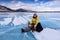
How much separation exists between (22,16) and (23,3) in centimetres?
14

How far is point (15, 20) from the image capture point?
1343 mm

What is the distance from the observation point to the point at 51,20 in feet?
4.37

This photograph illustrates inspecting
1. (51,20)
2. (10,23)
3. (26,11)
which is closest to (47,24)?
(51,20)

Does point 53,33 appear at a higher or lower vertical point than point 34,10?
lower

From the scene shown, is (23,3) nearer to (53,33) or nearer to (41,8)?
(41,8)

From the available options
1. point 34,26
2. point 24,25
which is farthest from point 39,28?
point 24,25

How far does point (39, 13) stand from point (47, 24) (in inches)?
5.6

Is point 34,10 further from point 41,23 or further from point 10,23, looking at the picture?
point 10,23

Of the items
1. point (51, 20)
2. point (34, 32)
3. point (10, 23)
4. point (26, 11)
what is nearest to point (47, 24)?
point (51, 20)

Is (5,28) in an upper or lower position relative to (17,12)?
lower

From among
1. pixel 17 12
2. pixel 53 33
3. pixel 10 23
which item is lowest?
pixel 53 33

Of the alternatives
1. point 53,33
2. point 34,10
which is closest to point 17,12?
point 34,10

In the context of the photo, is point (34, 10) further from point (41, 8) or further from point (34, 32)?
point (34, 32)

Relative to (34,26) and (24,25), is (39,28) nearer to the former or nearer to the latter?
(34,26)
